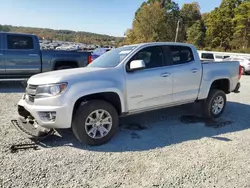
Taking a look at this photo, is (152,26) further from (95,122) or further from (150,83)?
(95,122)

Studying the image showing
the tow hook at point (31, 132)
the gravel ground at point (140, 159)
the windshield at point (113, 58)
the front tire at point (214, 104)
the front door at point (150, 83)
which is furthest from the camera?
the front tire at point (214, 104)

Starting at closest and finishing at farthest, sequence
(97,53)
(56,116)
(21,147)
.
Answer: (56,116) < (21,147) < (97,53)

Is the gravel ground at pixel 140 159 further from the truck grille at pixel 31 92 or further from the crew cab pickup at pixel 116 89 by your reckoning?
the truck grille at pixel 31 92

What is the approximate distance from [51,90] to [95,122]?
0.89 m

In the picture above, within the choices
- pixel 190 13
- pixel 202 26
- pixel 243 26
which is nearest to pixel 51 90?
pixel 243 26

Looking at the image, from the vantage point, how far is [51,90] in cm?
398

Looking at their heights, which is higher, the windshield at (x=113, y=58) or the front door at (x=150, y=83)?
the windshield at (x=113, y=58)

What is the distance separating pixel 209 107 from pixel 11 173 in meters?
4.32

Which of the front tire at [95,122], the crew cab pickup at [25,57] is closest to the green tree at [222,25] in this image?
the crew cab pickup at [25,57]

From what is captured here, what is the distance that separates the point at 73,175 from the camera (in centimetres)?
331

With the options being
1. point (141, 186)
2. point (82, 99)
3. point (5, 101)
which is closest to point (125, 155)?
point (141, 186)

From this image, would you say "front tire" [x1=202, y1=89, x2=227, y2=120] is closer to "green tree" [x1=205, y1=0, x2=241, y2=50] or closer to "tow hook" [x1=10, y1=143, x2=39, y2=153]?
"tow hook" [x1=10, y1=143, x2=39, y2=153]

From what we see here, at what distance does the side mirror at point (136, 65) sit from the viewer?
14.5 ft

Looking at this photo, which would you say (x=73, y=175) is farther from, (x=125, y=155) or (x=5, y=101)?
(x=5, y=101)
